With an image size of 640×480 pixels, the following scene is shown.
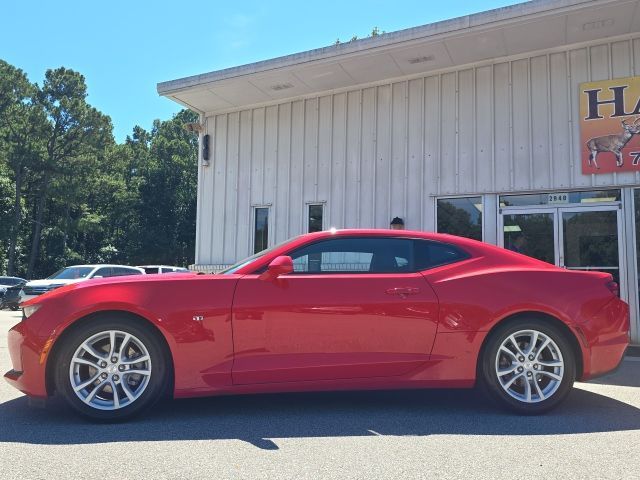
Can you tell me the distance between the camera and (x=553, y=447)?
136 inches

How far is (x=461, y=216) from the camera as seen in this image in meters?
9.46

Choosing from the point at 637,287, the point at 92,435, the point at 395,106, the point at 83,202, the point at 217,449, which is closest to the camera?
the point at 217,449

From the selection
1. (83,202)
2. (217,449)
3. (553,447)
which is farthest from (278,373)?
(83,202)

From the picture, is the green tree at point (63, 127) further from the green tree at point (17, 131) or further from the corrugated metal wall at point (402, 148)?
the corrugated metal wall at point (402, 148)

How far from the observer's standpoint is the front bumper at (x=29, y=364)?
12.5ft

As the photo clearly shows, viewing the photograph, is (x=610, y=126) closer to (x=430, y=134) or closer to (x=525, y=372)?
(x=430, y=134)

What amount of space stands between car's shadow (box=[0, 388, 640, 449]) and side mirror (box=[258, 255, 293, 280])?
1082 millimetres

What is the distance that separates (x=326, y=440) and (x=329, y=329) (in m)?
0.80

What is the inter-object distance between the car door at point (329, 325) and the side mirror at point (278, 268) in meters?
0.05

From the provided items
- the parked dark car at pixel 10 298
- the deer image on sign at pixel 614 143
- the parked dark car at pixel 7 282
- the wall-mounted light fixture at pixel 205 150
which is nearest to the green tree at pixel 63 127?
the parked dark car at pixel 7 282

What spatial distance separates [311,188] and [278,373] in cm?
708

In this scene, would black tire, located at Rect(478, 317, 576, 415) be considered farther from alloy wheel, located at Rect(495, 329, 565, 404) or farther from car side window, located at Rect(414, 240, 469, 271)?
car side window, located at Rect(414, 240, 469, 271)

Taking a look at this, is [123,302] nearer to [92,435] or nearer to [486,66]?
[92,435]

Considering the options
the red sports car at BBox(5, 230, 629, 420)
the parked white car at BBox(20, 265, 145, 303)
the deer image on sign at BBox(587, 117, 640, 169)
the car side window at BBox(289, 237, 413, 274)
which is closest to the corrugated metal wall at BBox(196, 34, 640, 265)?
the deer image on sign at BBox(587, 117, 640, 169)
